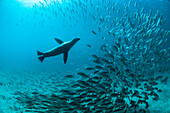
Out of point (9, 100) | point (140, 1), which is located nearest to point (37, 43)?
point (140, 1)

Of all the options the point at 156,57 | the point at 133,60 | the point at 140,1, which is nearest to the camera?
the point at 133,60

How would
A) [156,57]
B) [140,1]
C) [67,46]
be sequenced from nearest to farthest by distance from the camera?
[67,46] → [156,57] → [140,1]

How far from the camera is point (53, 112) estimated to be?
21.2 ft

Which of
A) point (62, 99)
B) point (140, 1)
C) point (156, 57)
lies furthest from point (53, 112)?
point (140, 1)

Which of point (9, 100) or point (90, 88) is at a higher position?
point (9, 100)

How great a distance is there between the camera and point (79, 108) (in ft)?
18.8

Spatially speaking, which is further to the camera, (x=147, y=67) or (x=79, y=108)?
(x=147, y=67)

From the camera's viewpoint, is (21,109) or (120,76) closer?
(120,76)

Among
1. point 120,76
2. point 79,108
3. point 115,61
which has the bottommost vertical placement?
point 79,108

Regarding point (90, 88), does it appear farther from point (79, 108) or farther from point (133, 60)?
point (133, 60)

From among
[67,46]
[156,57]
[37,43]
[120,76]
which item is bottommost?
Result: [67,46]

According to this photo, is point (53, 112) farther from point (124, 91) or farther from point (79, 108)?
point (124, 91)

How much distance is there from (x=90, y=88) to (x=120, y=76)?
149 centimetres

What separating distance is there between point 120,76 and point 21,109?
4.46m
